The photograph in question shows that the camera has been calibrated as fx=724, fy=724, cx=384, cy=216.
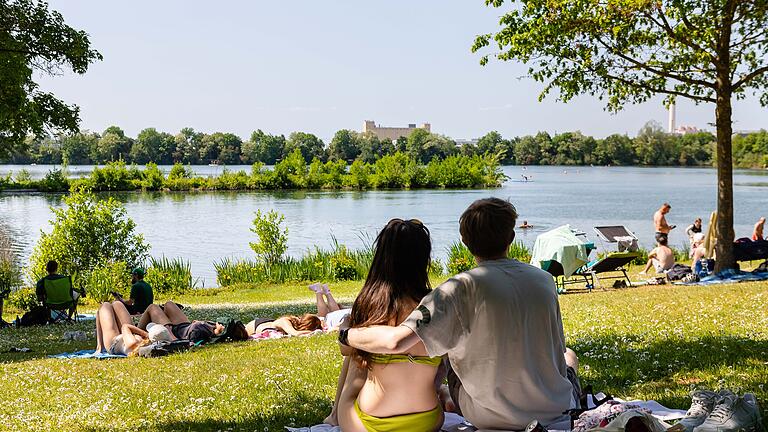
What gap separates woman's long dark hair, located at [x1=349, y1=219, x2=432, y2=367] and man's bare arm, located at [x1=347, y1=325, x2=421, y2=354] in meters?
0.19

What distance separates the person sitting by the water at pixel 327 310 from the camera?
980 cm

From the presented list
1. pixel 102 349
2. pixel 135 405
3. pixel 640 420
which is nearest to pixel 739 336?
pixel 640 420

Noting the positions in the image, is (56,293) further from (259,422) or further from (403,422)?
(403,422)

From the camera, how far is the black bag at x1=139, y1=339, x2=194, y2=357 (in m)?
8.59

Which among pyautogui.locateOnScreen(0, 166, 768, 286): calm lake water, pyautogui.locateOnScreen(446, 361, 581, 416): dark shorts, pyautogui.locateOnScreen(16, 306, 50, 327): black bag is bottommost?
pyautogui.locateOnScreen(0, 166, 768, 286): calm lake water

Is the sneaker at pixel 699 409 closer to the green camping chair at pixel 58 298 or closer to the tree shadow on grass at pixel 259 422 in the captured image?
the tree shadow on grass at pixel 259 422

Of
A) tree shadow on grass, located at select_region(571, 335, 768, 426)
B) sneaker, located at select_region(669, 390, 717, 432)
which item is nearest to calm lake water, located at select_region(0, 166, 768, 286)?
tree shadow on grass, located at select_region(571, 335, 768, 426)

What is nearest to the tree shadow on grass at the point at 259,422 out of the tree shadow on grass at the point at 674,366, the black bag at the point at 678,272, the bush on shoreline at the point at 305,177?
the tree shadow on grass at the point at 674,366

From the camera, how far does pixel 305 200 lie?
6775 cm

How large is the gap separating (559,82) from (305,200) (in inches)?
2090

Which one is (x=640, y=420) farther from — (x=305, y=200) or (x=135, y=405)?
(x=305, y=200)

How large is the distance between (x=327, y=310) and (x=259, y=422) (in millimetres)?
5201

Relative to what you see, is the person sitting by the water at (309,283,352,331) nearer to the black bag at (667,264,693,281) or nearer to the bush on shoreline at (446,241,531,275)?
the black bag at (667,264,693,281)

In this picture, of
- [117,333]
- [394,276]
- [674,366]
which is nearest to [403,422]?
[394,276]
